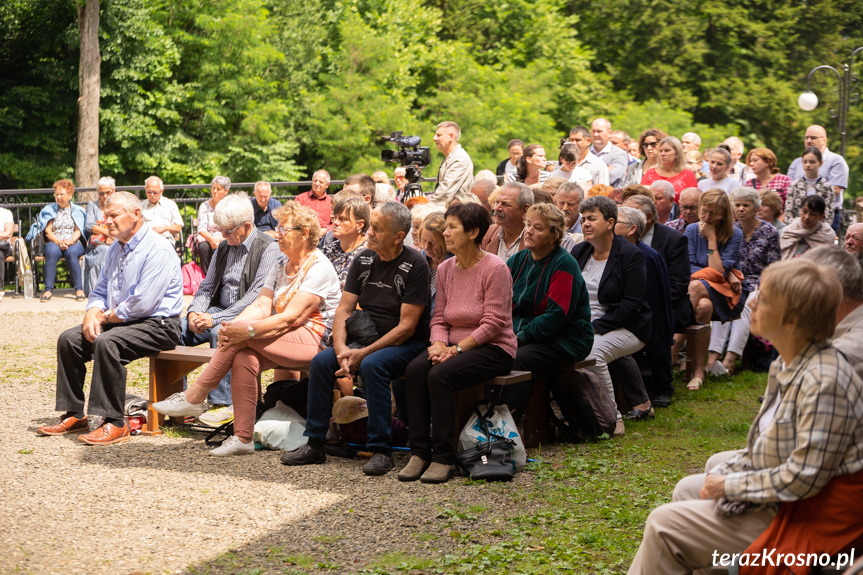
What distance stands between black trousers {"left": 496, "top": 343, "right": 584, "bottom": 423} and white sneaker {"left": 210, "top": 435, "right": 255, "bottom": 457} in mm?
1527

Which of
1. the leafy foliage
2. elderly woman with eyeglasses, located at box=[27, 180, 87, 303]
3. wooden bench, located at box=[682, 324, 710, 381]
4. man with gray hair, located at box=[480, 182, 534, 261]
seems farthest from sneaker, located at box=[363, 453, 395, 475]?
the leafy foliage

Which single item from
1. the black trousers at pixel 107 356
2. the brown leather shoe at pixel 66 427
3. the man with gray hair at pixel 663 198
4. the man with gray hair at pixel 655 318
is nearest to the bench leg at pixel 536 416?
the man with gray hair at pixel 655 318

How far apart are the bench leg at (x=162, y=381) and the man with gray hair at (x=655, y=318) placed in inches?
122

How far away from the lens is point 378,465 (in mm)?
5266

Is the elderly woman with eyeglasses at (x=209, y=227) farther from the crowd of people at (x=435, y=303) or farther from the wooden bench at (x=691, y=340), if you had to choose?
the wooden bench at (x=691, y=340)

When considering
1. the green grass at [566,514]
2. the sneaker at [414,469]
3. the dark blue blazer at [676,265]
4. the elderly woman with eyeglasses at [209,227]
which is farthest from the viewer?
the elderly woman with eyeglasses at [209,227]

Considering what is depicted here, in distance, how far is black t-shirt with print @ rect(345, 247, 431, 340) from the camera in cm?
559

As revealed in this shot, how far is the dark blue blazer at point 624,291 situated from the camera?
6.47m

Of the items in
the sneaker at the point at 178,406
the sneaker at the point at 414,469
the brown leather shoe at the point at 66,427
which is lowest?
the brown leather shoe at the point at 66,427

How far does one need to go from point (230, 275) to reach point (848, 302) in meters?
4.48

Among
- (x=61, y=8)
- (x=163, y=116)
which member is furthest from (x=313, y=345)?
(x=61, y=8)

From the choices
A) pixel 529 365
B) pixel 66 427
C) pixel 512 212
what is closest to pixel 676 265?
pixel 512 212

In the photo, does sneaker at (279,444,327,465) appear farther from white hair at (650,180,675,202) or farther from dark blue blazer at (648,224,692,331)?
white hair at (650,180,675,202)

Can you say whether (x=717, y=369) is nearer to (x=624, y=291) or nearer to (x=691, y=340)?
(x=691, y=340)
